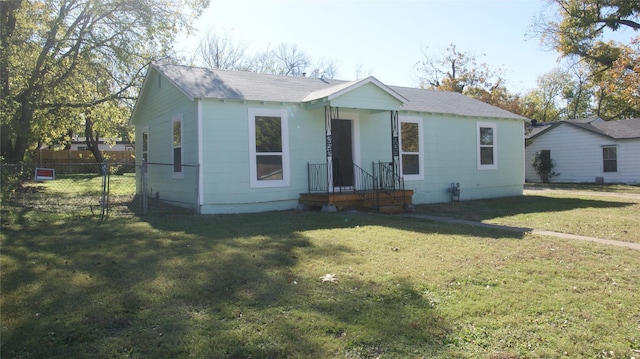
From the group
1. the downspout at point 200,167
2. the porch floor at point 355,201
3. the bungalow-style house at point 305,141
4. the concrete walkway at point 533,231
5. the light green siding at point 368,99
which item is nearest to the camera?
the concrete walkway at point 533,231

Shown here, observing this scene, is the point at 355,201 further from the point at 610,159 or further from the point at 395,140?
the point at 610,159

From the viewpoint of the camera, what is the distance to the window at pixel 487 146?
15.3 metres

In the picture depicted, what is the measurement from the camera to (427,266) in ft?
18.5

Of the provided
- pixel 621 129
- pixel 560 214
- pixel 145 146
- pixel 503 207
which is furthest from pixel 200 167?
pixel 621 129

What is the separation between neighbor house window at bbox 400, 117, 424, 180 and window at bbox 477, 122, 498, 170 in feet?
8.94

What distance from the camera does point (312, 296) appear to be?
448cm

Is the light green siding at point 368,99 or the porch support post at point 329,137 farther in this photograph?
the porch support post at point 329,137

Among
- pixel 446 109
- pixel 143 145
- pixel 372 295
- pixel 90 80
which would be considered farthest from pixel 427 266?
pixel 90 80

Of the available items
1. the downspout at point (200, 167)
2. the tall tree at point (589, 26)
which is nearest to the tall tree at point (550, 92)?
the tall tree at point (589, 26)

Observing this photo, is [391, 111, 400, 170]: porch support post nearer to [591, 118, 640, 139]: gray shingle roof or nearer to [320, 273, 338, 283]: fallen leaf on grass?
[320, 273, 338, 283]: fallen leaf on grass

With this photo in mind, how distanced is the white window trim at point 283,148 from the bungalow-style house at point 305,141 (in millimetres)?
26

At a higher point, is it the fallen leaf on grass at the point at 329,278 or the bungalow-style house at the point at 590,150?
the bungalow-style house at the point at 590,150

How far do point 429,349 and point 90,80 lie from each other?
1788 centimetres

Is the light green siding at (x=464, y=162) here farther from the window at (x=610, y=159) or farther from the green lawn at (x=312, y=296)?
the window at (x=610, y=159)
